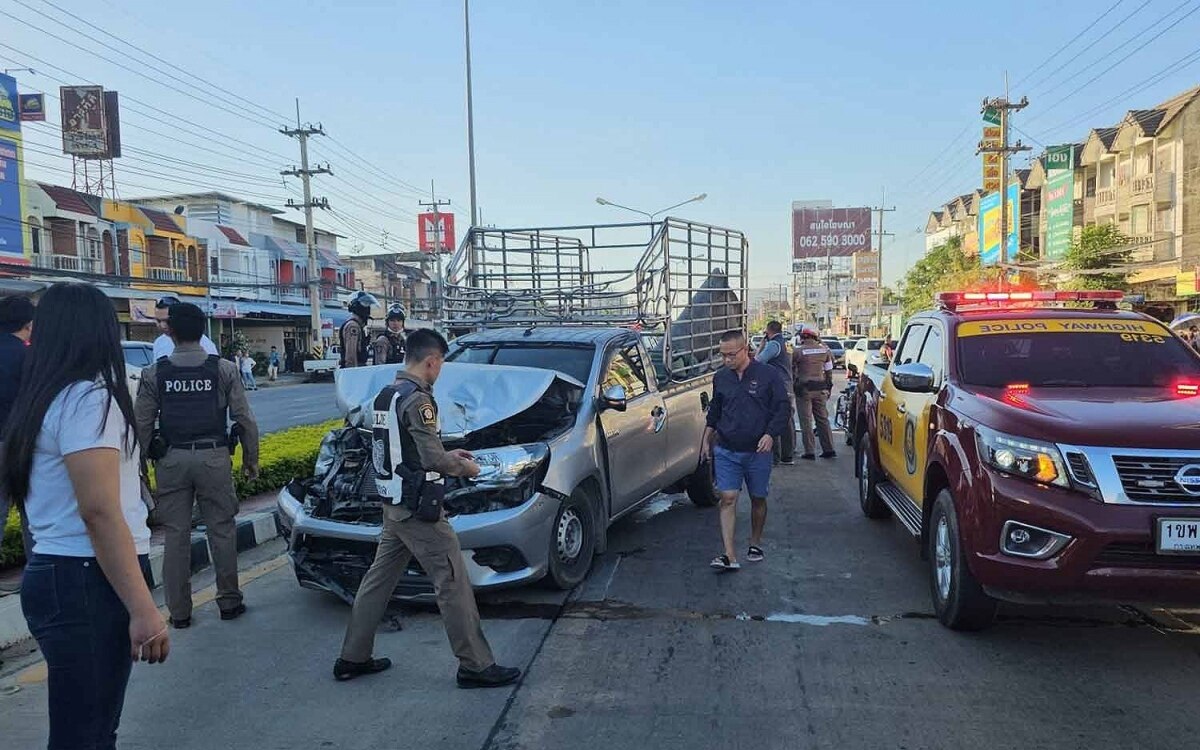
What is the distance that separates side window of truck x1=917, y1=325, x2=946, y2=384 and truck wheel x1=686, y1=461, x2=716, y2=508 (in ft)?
8.46

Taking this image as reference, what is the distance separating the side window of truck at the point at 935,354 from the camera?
19.0 ft

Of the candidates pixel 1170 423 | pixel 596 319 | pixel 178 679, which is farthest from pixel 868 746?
pixel 596 319

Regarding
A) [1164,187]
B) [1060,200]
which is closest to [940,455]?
[1164,187]

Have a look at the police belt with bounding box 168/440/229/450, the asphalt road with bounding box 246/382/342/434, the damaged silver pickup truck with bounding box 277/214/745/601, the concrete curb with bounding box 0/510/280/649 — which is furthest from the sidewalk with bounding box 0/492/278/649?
the asphalt road with bounding box 246/382/342/434

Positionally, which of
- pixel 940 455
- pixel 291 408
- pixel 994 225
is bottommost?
pixel 291 408

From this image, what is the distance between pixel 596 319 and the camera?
351 inches

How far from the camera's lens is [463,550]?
5.21 m

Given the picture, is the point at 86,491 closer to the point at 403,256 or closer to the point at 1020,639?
the point at 1020,639

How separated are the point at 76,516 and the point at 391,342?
7121 mm

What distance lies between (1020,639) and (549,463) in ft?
9.18

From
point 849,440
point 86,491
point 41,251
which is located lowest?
point 849,440

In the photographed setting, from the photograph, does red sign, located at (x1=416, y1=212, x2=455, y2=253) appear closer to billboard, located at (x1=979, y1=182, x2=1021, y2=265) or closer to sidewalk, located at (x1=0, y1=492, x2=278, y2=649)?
billboard, located at (x1=979, y1=182, x2=1021, y2=265)

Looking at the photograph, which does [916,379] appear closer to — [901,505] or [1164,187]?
[901,505]

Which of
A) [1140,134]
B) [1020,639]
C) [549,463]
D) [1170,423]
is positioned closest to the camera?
[1170,423]
